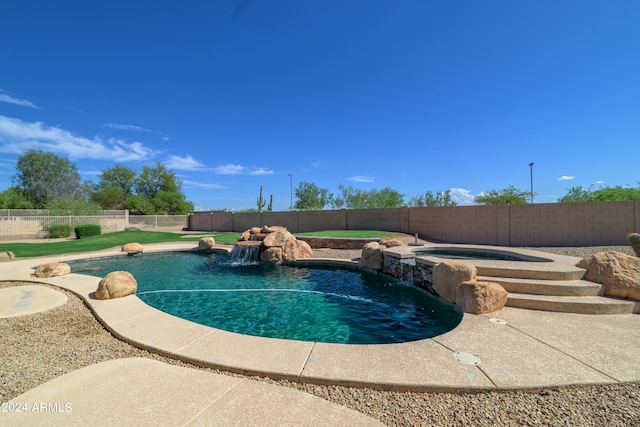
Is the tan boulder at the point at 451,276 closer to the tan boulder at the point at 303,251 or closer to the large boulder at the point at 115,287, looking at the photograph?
the tan boulder at the point at 303,251

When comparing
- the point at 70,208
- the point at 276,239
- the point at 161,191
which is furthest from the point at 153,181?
the point at 276,239

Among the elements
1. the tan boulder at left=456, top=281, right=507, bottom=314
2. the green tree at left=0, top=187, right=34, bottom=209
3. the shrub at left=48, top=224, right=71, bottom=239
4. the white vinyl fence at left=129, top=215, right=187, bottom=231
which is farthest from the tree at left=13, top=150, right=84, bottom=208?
the tan boulder at left=456, top=281, right=507, bottom=314

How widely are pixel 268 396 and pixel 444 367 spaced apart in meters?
1.61

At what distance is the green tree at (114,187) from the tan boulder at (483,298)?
157ft

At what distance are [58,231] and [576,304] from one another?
27484 millimetres

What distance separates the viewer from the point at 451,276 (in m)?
5.00

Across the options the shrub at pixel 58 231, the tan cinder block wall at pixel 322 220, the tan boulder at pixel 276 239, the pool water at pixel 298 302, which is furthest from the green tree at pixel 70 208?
the tan boulder at pixel 276 239

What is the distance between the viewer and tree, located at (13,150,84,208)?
36.1 metres

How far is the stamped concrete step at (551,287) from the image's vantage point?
170 inches

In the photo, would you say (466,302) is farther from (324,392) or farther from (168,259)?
(168,259)

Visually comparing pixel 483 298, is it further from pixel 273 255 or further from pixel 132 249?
pixel 132 249

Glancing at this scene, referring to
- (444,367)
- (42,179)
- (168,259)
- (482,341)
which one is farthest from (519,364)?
(42,179)

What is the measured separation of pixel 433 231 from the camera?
15.3 metres

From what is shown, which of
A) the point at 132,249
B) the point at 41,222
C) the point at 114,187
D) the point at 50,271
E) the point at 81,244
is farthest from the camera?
the point at 114,187
